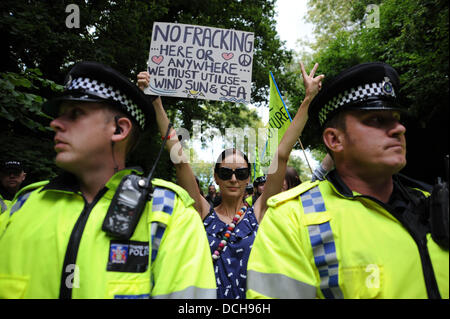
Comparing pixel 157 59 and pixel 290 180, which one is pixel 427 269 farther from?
pixel 290 180

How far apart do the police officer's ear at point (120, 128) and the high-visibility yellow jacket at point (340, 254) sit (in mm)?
882

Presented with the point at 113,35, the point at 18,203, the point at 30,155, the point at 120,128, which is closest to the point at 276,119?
the point at 120,128

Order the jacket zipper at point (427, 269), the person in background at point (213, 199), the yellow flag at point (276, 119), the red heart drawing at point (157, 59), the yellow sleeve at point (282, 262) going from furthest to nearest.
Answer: the yellow flag at point (276, 119) → the person in background at point (213, 199) → the red heart drawing at point (157, 59) → the yellow sleeve at point (282, 262) → the jacket zipper at point (427, 269)

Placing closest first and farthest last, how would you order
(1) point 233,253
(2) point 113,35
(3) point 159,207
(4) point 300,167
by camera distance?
(3) point 159,207 → (1) point 233,253 → (2) point 113,35 → (4) point 300,167

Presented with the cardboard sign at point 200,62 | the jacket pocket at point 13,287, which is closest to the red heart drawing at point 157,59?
the cardboard sign at point 200,62

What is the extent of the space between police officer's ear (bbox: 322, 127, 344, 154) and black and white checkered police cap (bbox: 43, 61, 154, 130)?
3.46 feet

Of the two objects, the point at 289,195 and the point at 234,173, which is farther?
the point at 234,173

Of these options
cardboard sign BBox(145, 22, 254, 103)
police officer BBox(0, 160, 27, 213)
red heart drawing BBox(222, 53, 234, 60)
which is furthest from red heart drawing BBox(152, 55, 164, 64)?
police officer BBox(0, 160, 27, 213)

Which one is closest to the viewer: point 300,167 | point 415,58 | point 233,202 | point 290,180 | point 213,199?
point 233,202

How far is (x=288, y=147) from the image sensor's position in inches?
92.1

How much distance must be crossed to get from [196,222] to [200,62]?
2.23 metres

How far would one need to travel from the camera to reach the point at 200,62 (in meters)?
3.50

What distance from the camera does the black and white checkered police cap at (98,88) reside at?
1748 mm

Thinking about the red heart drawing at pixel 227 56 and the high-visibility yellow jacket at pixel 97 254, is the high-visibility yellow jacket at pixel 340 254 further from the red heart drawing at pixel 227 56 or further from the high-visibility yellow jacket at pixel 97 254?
the red heart drawing at pixel 227 56
